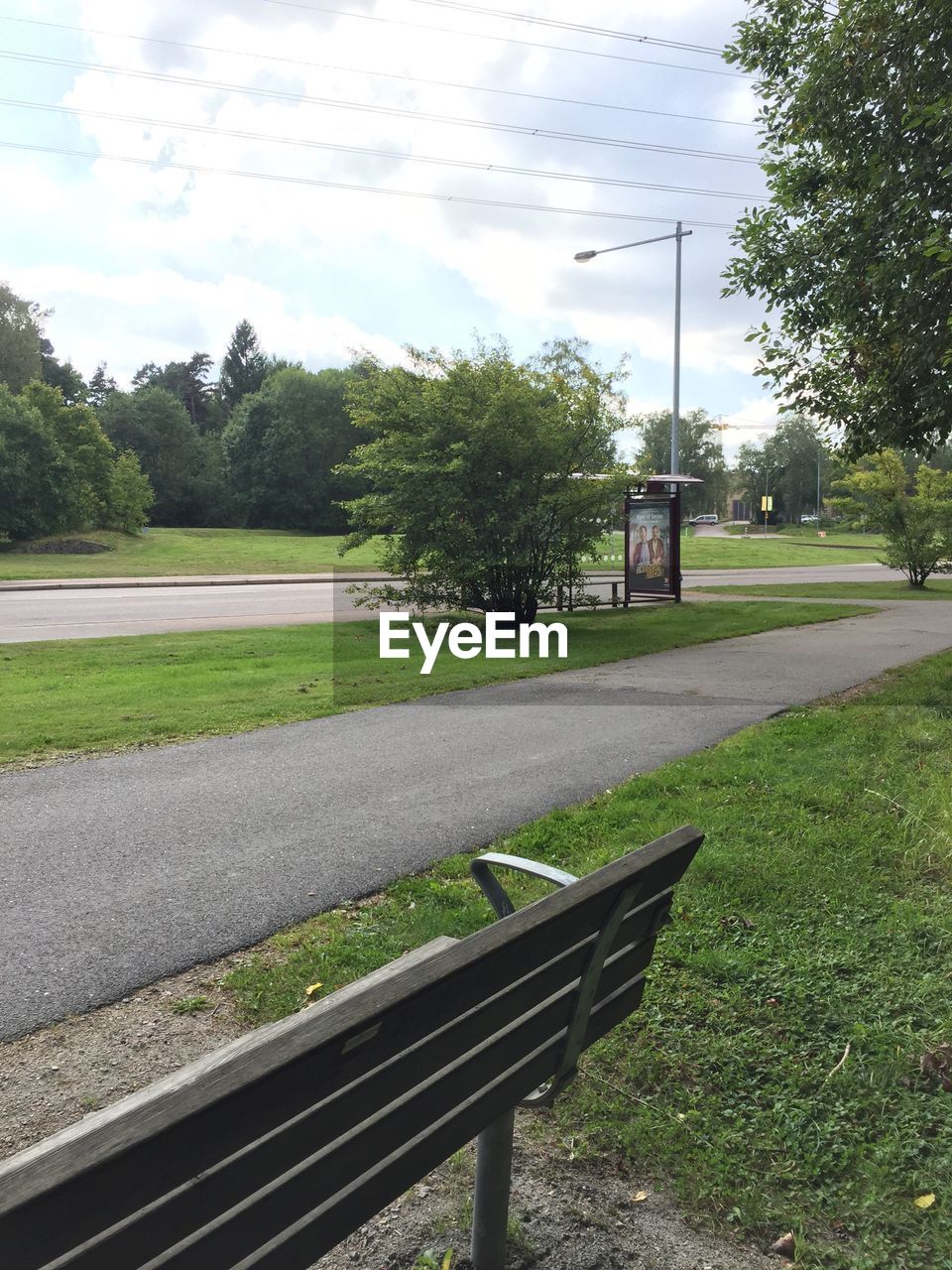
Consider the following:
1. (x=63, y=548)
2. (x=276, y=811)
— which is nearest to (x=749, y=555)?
(x=63, y=548)

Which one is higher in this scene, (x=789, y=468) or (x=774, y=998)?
(x=789, y=468)

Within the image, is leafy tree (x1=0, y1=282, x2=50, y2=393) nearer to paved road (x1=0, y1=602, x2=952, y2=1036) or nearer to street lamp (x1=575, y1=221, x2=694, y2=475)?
street lamp (x1=575, y1=221, x2=694, y2=475)

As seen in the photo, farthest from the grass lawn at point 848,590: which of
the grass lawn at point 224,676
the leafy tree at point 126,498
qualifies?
the leafy tree at point 126,498

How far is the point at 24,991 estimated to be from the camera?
3506 millimetres

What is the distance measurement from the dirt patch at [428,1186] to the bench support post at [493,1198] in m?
0.09

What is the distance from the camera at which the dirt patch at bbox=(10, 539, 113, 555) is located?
3994cm

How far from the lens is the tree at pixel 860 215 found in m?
8.14

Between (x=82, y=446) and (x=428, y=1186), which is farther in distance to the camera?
(x=82, y=446)

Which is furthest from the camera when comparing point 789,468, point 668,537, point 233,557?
point 789,468

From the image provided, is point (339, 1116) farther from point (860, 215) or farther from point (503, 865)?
point (860, 215)

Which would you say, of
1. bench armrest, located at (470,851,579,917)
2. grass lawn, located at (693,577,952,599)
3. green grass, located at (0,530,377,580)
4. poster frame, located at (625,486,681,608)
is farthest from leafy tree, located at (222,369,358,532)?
bench armrest, located at (470,851,579,917)

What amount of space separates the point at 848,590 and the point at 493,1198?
26345mm

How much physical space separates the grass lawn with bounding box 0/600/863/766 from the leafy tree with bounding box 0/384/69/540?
1155 inches

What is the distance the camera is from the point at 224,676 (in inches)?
426
